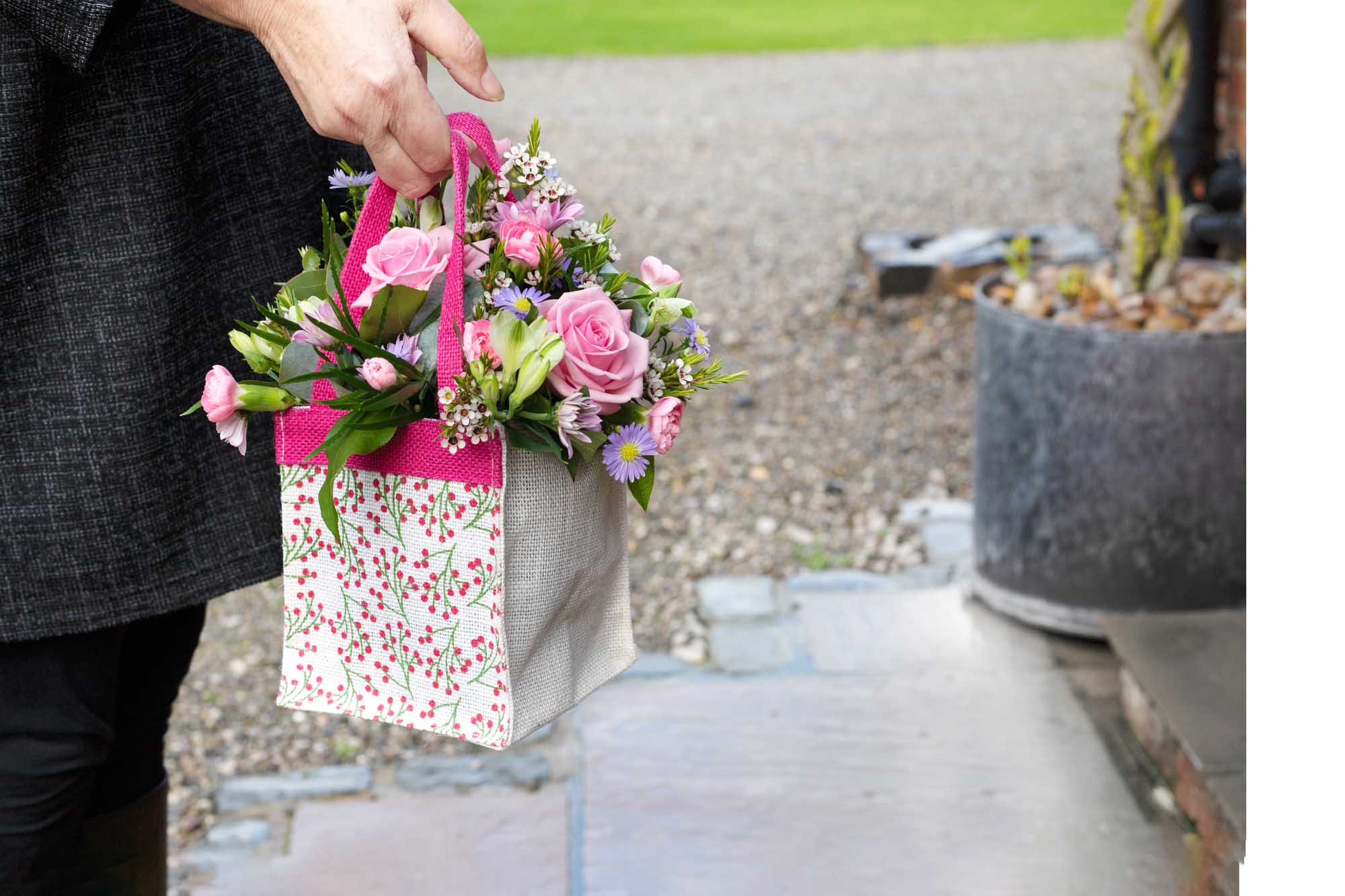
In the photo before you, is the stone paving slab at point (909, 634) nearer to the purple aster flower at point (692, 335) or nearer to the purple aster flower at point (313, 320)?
the purple aster flower at point (692, 335)

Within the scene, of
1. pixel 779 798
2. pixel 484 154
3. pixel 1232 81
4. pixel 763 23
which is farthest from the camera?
pixel 763 23

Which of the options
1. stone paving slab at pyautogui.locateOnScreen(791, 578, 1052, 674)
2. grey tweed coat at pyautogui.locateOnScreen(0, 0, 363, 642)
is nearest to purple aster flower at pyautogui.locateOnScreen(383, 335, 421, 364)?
grey tweed coat at pyautogui.locateOnScreen(0, 0, 363, 642)

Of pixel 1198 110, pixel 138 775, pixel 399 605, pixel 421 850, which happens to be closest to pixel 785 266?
pixel 1198 110

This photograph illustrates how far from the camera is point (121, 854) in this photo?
5.34ft

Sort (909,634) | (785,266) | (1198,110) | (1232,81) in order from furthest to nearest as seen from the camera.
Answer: (785,266) < (1232,81) < (1198,110) < (909,634)

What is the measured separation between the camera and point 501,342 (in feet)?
3.49

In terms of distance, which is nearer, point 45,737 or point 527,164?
point 527,164

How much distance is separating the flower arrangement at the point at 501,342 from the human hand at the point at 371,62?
70 millimetres

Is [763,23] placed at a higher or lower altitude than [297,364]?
higher

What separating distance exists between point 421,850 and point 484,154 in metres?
1.42

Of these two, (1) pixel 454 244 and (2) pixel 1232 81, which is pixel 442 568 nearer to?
(1) pixel 454 244

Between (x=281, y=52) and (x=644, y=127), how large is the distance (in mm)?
8397

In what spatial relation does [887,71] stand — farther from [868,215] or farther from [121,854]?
[121,854]
